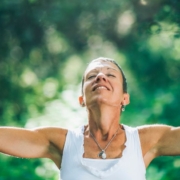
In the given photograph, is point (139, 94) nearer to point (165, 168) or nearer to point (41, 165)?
point (165, 168)

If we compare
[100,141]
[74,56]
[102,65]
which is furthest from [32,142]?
[74,56]

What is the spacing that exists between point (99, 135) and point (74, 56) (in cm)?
106

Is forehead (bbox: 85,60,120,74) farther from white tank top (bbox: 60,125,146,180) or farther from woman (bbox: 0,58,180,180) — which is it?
white tank top (bbox: 60,125,146,180)

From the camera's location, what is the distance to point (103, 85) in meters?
1.17

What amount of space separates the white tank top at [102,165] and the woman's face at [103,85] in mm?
138

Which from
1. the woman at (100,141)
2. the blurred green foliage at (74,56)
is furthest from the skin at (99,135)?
the blurred green foliage at (74,56)

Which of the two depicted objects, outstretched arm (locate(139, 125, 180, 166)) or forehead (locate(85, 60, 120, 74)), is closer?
outstretched arm (locate(139, 125, 180, 166))

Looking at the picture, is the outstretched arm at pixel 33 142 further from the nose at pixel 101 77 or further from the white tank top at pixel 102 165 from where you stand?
the nose at pixel 101 77

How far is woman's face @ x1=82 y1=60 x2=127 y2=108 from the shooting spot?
1.16 metres

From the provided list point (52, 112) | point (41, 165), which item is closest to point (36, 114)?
point (52, 112)

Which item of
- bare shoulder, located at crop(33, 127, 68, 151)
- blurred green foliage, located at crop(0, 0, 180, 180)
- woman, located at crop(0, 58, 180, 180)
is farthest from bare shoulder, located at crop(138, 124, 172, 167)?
blurred green foliage, located at crop(0, 0, 180, 180)

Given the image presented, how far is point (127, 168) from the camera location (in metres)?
0.99

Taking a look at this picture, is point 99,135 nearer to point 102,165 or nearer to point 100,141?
point 100,141

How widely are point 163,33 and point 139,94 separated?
15.1 inches
